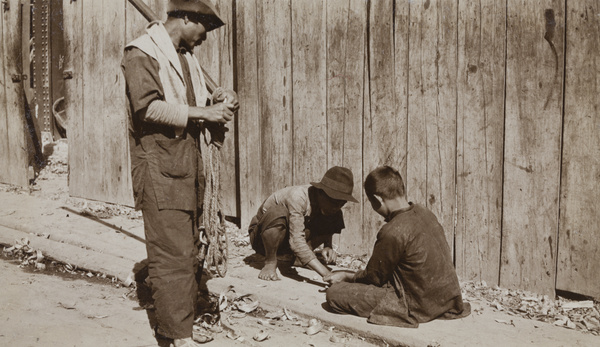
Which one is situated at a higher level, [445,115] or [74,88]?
[74,88]

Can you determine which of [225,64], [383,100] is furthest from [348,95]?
[225,64]

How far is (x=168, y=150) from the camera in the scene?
355 cm

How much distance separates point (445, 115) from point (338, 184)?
0.93m

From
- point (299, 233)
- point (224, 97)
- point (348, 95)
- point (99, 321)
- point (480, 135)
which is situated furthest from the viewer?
point (348, 95)

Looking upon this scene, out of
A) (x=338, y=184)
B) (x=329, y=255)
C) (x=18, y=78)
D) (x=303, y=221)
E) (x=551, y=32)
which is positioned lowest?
(x=329, y=255)

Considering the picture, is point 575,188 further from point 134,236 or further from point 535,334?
point 134,236

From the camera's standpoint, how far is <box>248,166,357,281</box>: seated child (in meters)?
4.56

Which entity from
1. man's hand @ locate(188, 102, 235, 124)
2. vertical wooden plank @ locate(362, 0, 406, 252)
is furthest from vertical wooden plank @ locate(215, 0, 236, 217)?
man's hand @ locate(188, 102, 235, 124)

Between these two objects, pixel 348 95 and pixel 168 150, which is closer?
pixel 168 150

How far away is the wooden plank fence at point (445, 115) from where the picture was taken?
157 inches

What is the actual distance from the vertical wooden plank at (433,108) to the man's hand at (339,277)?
0.86 m

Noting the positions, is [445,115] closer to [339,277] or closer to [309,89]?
[309,89]

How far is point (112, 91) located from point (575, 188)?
192 inches

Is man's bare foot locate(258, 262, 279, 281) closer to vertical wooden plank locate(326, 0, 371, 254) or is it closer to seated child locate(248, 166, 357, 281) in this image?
seated child locate(248, 166, 357, 281)
